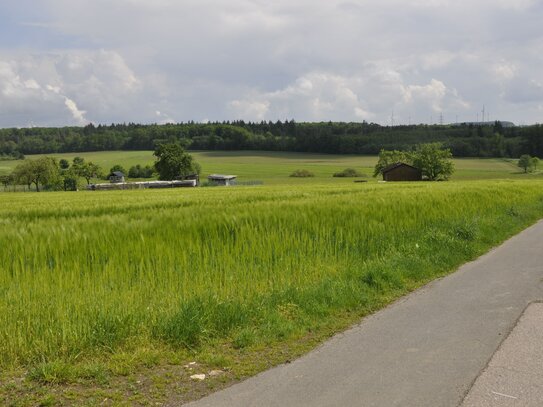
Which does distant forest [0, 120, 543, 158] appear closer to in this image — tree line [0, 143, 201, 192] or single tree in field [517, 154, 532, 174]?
single tree in field [517, 154, 532, 174]

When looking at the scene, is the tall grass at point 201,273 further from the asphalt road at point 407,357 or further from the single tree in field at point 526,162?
the single tree in field at point 526,162

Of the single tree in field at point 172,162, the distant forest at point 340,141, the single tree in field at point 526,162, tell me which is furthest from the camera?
the distant forest at point 340,141

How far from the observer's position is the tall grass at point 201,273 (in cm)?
604

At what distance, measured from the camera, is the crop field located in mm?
5297

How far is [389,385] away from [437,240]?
824 cm

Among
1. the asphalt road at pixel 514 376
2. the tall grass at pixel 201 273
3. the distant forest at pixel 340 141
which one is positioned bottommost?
the asphalt road at pixel 514 376

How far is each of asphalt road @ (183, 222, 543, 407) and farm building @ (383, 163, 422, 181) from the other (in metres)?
92.0

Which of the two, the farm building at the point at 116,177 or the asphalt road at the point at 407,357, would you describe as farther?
the farm building at the point at 116,177

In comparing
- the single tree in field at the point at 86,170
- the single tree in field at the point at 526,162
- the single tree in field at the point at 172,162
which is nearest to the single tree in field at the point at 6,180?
the single tree in field at the point at 86,170

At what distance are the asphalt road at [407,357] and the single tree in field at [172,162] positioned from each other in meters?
101

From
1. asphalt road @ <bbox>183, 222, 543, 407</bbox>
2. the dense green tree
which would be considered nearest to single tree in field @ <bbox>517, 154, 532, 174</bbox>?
the dense green tree

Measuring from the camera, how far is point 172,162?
107 m

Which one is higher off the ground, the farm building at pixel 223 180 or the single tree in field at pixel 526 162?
the single tree in field at pixel 526 162

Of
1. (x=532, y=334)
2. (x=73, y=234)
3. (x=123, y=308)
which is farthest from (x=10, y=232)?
(x=532, y=334)
